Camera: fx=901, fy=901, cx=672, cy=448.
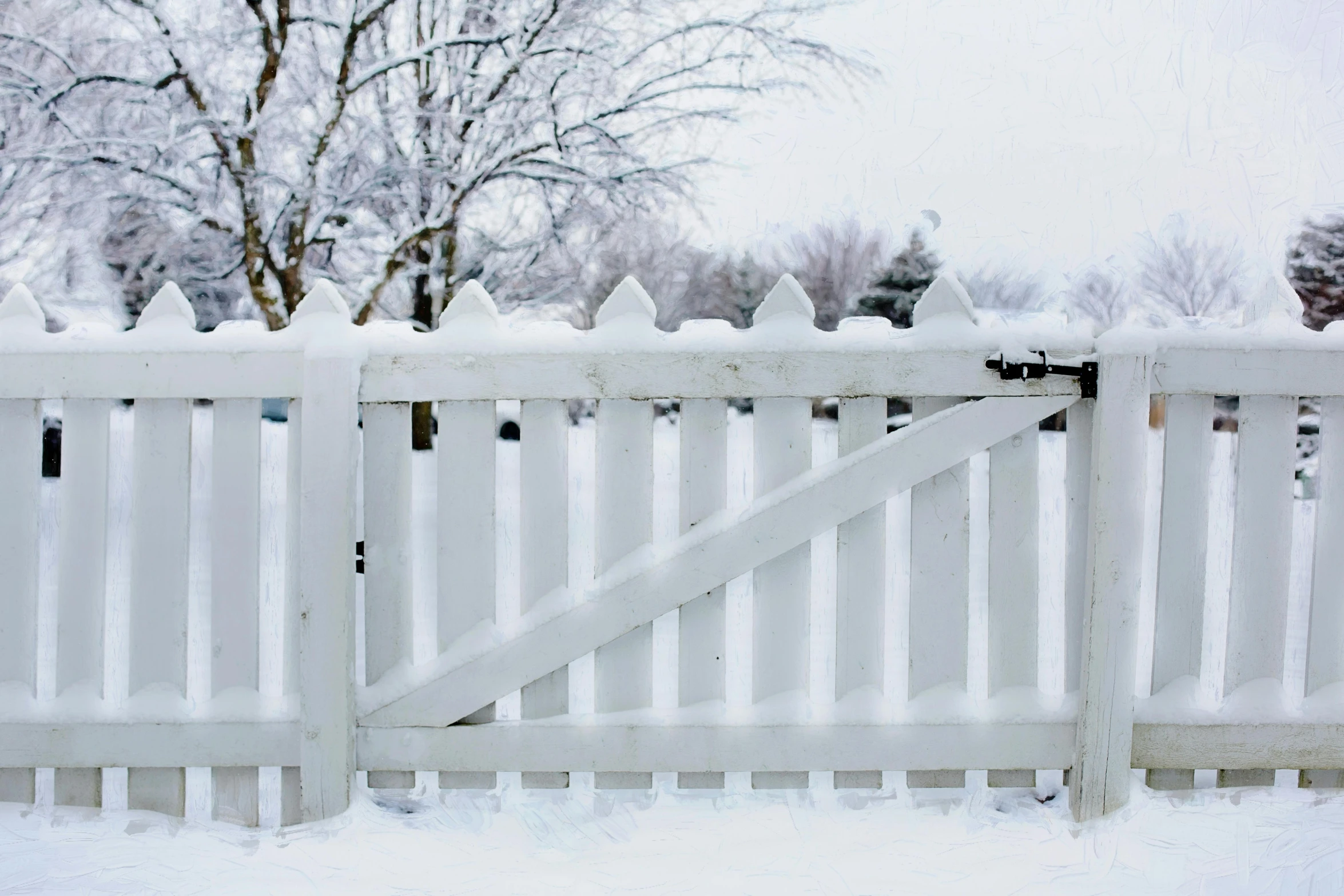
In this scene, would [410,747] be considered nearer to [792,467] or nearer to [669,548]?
[669,548]

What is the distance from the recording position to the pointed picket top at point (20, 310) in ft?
7.07

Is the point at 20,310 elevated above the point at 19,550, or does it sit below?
above

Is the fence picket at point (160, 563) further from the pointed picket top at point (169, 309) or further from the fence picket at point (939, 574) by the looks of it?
the fence picket at point (939, 574)

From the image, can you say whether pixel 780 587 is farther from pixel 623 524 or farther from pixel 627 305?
pixel 627 305

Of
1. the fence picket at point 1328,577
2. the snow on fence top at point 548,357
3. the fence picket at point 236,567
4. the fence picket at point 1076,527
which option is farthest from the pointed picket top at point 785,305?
the fence picket at point 1328,577

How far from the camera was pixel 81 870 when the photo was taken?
1926 millimetres

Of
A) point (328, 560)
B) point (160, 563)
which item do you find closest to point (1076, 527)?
point (328, 560)

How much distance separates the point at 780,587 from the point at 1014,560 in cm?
56

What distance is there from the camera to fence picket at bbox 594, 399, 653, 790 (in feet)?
6.91

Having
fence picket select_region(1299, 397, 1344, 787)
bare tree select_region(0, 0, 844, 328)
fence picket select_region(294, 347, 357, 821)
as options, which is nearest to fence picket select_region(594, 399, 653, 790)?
fence picket select_region(294, 347, 357, 821)

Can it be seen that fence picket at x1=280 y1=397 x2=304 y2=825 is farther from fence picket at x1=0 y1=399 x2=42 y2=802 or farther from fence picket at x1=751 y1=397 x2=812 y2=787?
fence picket at x1=751 y1=397 x2=812 y2=787

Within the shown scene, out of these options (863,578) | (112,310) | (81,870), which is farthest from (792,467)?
(112,310)

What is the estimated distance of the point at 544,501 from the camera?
2129mm

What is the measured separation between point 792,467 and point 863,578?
316 millimetres
